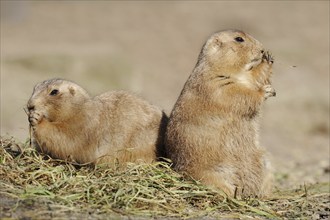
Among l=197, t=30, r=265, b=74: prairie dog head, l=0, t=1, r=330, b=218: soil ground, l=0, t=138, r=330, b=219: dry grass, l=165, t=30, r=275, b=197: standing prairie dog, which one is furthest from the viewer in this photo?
l=0, t=1, r=330, b=218: soil ground

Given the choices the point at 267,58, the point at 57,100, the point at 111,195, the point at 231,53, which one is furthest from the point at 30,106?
the point at 267,58

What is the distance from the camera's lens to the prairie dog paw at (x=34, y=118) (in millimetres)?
6062

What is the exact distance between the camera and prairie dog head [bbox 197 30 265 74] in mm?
6195

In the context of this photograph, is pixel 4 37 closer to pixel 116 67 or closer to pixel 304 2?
pixel 116 67

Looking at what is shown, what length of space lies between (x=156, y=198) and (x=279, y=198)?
1458 millimetres

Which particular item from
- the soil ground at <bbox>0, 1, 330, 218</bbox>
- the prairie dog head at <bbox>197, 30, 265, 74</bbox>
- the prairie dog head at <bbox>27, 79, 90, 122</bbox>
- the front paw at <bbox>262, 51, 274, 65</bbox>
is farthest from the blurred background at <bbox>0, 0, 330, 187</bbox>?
the prairie dog head at <bbox>27, 79, 90, 122</bbox>

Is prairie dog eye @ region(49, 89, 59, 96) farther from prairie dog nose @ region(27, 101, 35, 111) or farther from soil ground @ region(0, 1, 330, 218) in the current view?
soil ground @ region(0, 1, 330, 218)

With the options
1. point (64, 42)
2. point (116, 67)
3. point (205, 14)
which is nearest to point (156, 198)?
point (116, 67)

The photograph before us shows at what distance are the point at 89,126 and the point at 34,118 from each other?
1.55 feet

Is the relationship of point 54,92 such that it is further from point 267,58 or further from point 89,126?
point 267,58

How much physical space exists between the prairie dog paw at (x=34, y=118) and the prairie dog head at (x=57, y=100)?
0.06 feet

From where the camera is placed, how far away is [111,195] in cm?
542

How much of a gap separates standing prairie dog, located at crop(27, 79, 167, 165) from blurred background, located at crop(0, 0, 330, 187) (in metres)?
2.79

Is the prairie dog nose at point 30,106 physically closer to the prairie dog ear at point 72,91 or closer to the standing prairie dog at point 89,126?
the standing prairie dog at point 89,126
